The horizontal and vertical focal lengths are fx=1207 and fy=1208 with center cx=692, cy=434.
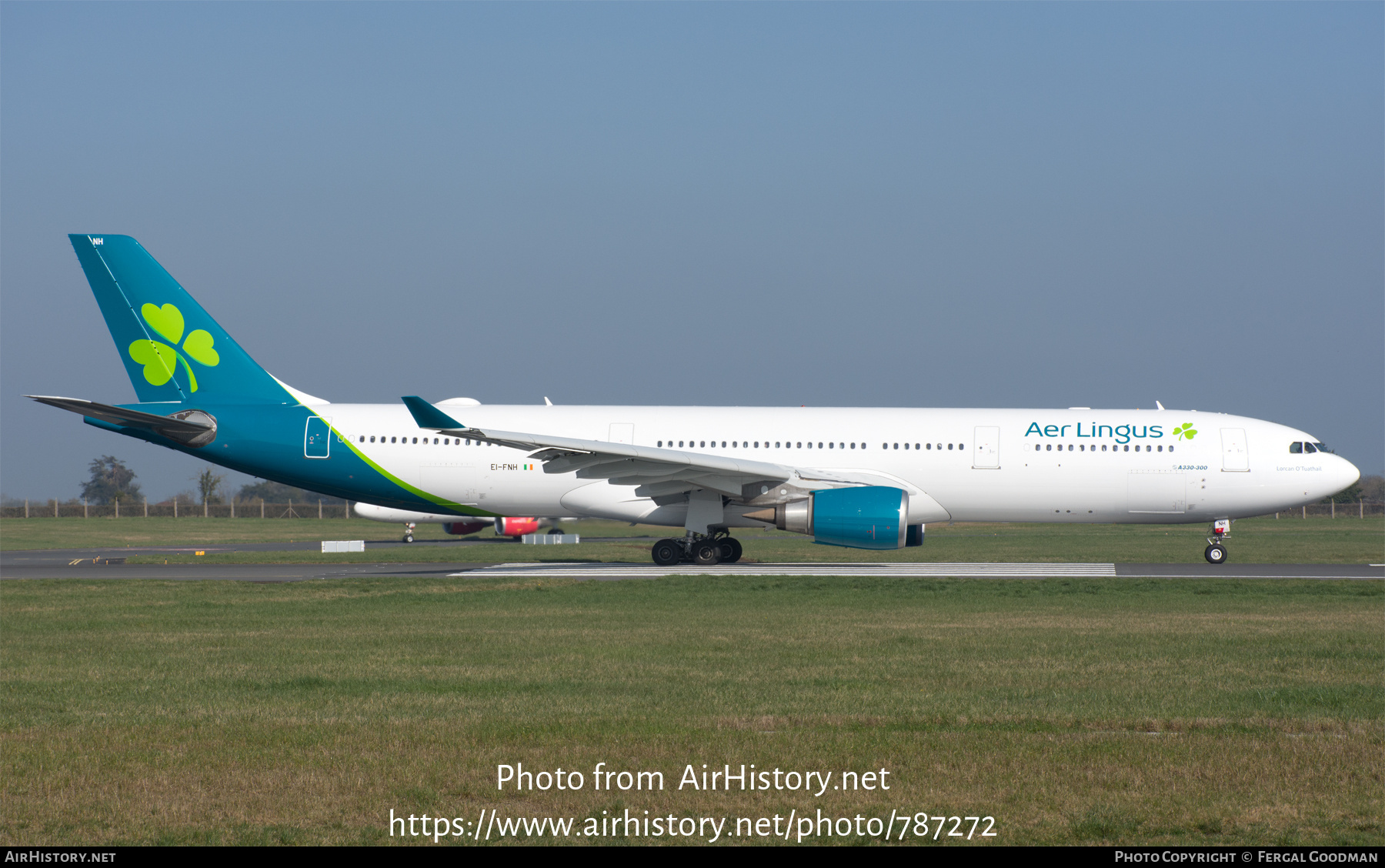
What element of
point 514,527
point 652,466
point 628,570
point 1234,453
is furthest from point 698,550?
point 514,527

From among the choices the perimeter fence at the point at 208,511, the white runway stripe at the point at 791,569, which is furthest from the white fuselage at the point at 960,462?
the perimeter fence at the point at 208,511

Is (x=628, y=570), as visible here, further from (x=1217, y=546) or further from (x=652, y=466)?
(x=1217, y=546)

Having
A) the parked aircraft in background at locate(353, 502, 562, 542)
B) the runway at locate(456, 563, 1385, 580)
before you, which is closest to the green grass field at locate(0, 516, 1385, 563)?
the parked aircraft in background at locate(353, 502, 562, 542)

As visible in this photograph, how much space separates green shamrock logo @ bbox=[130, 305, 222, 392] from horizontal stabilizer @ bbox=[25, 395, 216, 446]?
2.88 ft

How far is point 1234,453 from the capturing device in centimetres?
2575

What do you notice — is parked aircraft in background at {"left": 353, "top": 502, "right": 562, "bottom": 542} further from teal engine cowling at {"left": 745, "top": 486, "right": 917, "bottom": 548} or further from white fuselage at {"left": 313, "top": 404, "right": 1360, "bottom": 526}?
teal engine cowling at {"left": 745, "top": 486, "right": 917, "bottom": 548}

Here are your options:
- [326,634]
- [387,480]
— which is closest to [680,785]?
[326,634]

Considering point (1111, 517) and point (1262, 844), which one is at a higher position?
point (1111, 517)

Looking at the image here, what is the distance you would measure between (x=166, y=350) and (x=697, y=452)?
37.9 ft

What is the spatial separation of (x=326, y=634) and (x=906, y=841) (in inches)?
359

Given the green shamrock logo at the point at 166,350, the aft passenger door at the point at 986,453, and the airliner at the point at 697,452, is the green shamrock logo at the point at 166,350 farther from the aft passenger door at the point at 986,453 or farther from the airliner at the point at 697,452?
the aft passenger door at the point at 986,453

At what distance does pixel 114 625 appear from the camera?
47.5ft
